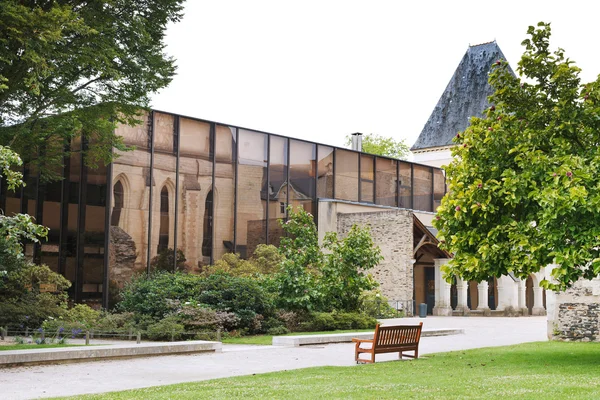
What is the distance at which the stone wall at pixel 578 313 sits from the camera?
2106 cm

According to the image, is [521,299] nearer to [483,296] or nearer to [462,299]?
[483,296]

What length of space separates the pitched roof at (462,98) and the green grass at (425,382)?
44541 mm

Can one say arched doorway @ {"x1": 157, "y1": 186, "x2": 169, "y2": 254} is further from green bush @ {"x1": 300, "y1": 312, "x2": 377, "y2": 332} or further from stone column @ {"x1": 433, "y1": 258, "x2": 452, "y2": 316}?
stone column @ {"x1": 433, "y1": 258, "x2": 452, "y2": 316}

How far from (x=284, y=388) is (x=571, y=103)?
9173 mm

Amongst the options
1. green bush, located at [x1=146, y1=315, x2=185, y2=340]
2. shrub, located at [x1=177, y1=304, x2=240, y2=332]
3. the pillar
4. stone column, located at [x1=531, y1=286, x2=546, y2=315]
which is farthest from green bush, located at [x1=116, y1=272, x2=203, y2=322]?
stone column, located at [x1=531, y1=286, x2=546, y2=315]

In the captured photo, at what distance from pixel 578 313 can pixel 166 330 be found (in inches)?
452

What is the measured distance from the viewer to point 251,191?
113ft

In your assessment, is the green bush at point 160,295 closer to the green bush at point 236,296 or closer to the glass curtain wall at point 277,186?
the green bush at point 236,296

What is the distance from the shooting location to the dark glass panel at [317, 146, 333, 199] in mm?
37906

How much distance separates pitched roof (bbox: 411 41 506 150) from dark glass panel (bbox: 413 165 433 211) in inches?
606

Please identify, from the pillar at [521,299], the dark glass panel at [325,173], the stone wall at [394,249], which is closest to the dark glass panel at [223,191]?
the dark glass panel at [325,173]

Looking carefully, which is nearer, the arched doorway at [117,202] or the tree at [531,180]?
the tree at [531,180]

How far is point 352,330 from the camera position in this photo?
937 inches

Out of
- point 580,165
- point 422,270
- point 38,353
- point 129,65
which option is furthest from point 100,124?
point 422,270
